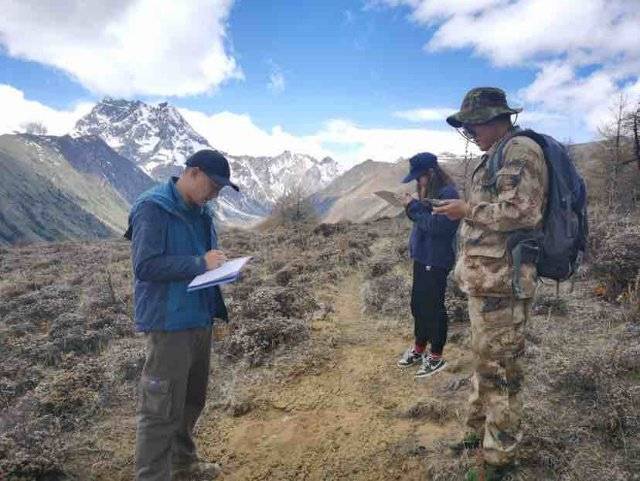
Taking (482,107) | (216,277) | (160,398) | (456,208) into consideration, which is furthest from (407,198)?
(160,398)

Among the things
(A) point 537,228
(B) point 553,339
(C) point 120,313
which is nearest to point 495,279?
(A) point 537,228

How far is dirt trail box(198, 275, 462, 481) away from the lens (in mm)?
4195

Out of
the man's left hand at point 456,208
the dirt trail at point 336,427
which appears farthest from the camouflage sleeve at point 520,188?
the dirt trail at point 336,427

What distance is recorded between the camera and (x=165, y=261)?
3.32 metres

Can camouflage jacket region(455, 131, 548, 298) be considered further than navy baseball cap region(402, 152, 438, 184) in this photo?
No

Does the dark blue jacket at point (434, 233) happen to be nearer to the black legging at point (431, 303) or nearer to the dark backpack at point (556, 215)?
the black legging at point (431, 303)

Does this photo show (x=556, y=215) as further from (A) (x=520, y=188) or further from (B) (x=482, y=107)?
(B) (x=482, y=107)

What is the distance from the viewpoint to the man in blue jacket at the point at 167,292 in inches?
131

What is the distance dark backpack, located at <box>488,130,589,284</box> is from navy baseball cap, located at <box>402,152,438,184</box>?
184cm

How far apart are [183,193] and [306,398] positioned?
2.95 meters

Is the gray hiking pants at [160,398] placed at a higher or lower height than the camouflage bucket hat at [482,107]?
lower

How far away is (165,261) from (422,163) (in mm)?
3027

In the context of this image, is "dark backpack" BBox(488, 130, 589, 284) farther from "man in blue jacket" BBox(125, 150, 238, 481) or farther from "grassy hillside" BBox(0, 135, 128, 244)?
"grassy hillside" BBox(0, 135, 128, 244)

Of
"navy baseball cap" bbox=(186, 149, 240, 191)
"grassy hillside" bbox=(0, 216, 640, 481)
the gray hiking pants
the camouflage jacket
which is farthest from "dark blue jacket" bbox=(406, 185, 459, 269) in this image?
the gray hiking pants
